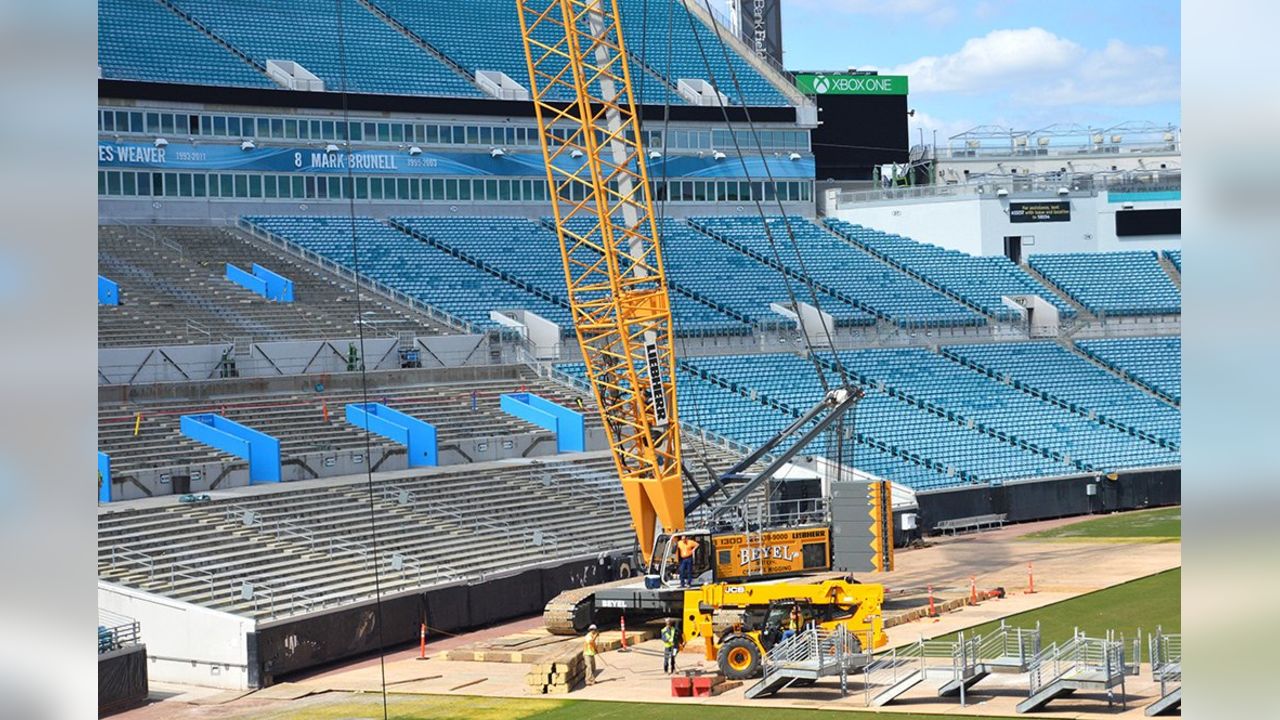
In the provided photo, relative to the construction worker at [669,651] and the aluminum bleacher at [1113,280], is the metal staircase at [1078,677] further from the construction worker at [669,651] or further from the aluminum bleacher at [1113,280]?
the aluminum bleacher at [1113,280]

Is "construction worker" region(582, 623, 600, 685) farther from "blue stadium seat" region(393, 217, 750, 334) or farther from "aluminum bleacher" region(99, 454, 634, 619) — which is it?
"blue stadium seat" region(393, 217, 750, 334)

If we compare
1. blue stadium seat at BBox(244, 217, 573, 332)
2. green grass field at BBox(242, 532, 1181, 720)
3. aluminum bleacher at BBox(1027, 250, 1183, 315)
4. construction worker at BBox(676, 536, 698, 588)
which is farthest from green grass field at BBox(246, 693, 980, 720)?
aluminum bleacher at BBox(1027, 250, 1183, 315)

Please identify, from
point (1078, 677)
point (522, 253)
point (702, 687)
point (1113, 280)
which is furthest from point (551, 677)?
point (1113, 280)

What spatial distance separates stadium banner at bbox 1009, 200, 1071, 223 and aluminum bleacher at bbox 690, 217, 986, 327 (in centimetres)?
541

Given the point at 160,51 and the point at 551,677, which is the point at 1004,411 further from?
the point at 160,51

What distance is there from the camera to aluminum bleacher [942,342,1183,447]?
45312mm

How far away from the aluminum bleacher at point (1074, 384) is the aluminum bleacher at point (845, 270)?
5.07 feet

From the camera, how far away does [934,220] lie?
182ft

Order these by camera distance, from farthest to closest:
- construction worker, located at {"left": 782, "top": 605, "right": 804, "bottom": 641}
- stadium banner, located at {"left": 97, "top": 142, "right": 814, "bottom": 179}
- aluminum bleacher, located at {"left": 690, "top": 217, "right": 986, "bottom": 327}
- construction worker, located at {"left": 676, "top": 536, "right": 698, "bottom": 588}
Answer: aluminum bleacher, located at {"left": 690, "top": 217, "right": 986, "bottom": 327} → stadium banner, located at {"left": 97, "top": 142, "right": 814, "bottom": 179} → construction worker, located at {"left": 676, "top": 536, "right": 698, "bottom": 588} → construction worker, located at {"left": 782, "top": 605, "right": 804, "bottom": 641}

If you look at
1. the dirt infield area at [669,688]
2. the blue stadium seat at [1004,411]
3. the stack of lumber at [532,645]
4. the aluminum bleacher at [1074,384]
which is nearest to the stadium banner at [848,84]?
the aluminum bleacher at [1074,384]

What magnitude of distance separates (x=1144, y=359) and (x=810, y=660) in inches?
1230

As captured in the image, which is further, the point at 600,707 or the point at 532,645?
the point at 532,645

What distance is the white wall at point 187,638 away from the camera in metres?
23.2
